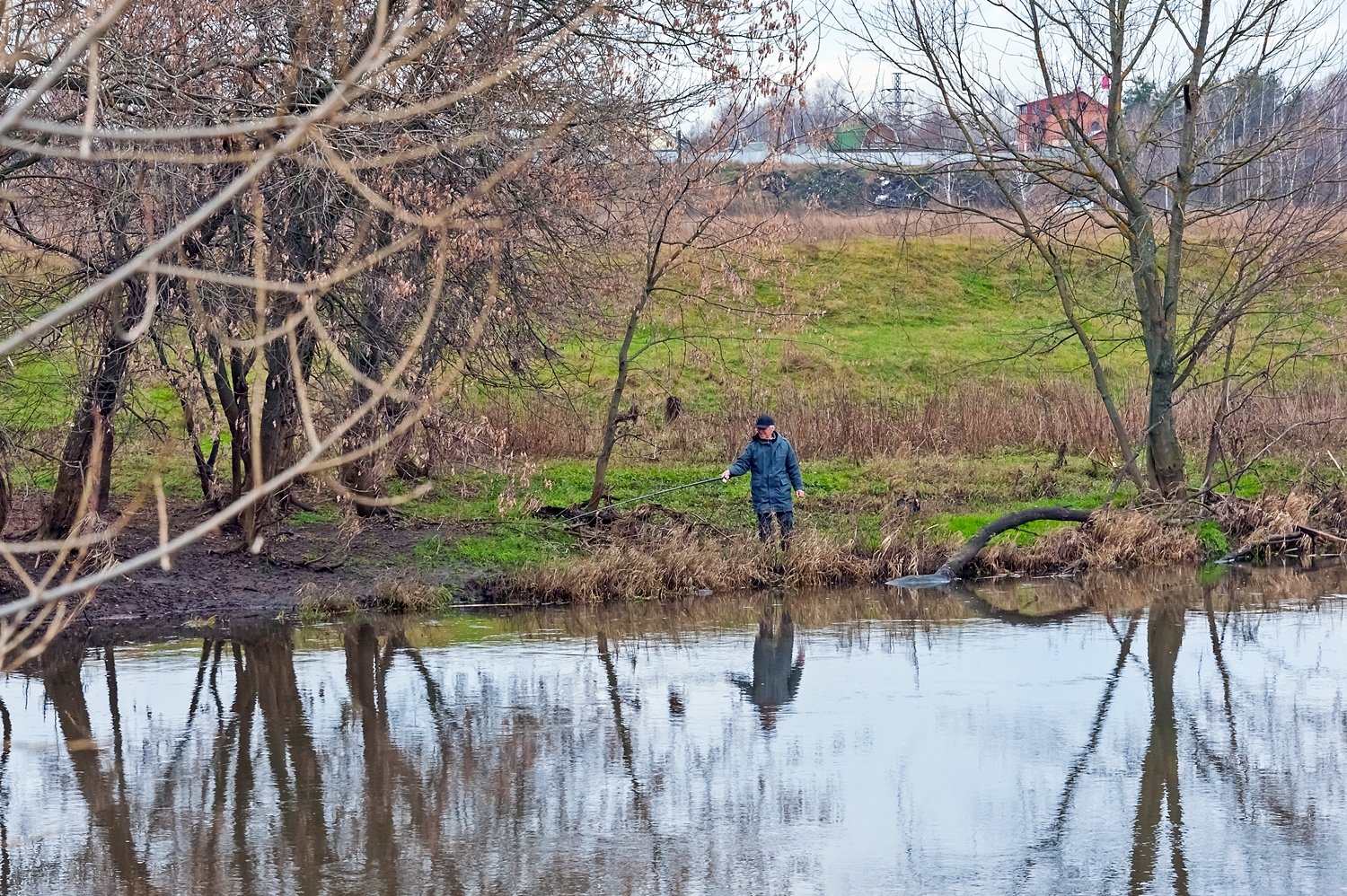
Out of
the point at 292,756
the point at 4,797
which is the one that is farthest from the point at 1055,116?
the point at 4,797

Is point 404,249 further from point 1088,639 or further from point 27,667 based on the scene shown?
point 1088,639

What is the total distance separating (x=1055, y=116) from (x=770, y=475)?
17.2ft

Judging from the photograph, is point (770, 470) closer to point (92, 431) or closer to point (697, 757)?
point (92, 431)

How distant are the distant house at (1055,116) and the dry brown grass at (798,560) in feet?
14.3

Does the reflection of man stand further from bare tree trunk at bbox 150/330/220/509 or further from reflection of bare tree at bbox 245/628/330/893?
bare tree trunk at bbox 150/330/220/509

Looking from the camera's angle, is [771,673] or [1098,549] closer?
[771,673]

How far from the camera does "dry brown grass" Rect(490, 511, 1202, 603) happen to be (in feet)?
47.0

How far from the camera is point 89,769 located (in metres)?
8.13

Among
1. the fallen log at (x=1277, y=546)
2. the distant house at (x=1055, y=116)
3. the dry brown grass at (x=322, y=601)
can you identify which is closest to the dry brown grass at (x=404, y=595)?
the dry brown grass at (x=322, y=601)

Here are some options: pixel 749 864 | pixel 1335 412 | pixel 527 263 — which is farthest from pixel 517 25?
pixel 1335 412

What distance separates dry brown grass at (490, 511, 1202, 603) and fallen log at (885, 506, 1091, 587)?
0.12m

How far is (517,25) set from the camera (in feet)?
42.5

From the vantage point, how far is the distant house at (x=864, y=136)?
16375mm

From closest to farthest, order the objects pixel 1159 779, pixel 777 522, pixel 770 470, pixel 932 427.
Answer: pixel 1159 779 → pixel 770 470 → pixel 777 522 → pixel 932 427
